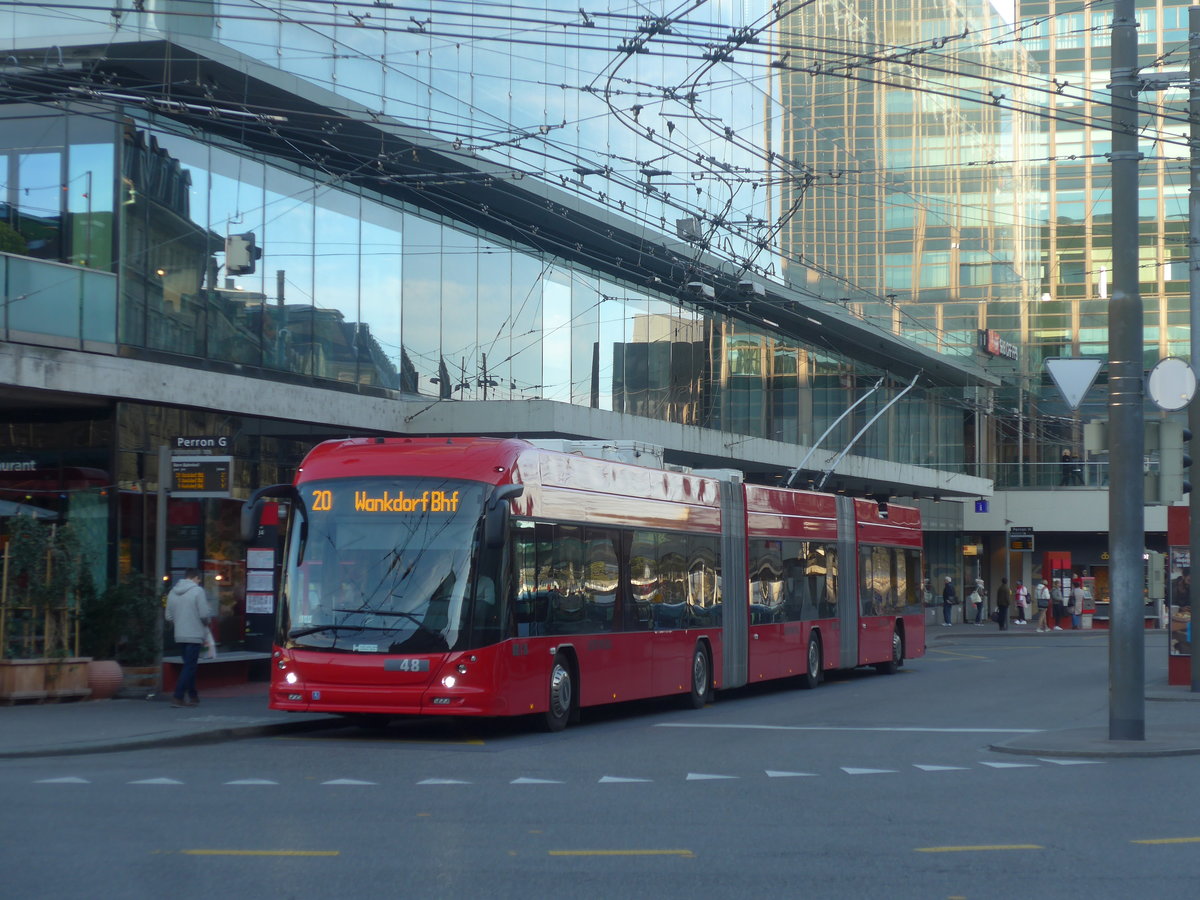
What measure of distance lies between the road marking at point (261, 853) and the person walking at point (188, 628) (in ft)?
33.8

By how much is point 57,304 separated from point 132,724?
6.58 metres

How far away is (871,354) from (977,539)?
1813 centimetres

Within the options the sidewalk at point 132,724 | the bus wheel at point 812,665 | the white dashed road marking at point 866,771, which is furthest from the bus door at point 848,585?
the white dashed road marking at point 866,771

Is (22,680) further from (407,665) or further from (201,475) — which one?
(407,665)

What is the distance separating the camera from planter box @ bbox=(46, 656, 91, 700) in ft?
62.2

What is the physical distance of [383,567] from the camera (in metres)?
16.0

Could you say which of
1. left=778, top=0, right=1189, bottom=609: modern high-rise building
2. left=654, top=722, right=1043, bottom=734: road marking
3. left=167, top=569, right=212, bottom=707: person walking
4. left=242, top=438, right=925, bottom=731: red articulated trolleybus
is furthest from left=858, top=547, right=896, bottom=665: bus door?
left=778, top=0, right=1189, bottom=609: modern high-rise building

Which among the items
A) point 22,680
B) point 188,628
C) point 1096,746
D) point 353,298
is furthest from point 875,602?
point 22,680

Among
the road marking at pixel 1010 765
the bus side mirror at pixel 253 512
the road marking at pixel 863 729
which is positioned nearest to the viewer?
the road marking at pixel 1010 765

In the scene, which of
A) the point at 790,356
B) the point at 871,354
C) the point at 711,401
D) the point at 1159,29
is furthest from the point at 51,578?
the point at 1159,29

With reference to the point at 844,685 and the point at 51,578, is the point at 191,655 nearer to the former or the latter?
the point at 51,578

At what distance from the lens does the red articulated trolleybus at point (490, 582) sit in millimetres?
15828

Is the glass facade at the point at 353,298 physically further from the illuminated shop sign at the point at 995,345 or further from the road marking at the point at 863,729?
the illuminated shop sign at the point at 995,345

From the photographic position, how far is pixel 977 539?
6881cm
